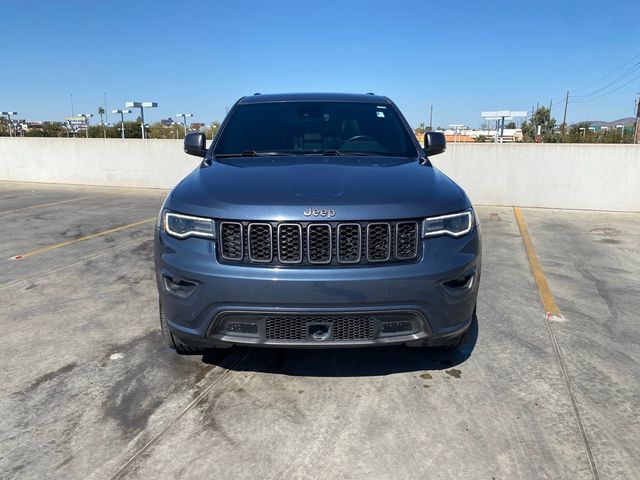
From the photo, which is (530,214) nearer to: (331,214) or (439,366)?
(439,366)

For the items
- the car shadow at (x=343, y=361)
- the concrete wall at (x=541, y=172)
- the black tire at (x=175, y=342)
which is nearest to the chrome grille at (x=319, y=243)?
the car shadow at (x=343, y=361)

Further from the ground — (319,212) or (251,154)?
(251,154)

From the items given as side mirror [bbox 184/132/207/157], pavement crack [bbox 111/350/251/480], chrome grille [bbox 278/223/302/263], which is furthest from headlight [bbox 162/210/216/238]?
side mirror [bbox 184/132/207/157]

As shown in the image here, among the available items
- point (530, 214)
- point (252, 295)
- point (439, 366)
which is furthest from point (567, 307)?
point (530, 214)

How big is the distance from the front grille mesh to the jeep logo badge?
0.53 m

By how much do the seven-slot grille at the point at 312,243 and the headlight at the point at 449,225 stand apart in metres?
0.10

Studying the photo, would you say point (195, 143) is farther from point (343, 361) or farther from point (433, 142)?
point (343, 361)

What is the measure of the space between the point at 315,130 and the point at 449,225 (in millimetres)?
1694

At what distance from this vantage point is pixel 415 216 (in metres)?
2.62

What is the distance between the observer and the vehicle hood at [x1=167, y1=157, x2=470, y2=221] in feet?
8.46

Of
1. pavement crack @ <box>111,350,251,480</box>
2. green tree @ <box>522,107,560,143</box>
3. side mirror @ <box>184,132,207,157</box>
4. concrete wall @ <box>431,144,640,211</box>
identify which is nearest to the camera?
pavement crack @ <box>111,350,251,480</box>

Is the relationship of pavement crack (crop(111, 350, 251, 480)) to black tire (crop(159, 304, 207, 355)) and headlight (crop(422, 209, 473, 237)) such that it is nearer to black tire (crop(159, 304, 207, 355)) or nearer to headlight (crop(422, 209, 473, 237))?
black tire (crop(159, 304, 207, 355))

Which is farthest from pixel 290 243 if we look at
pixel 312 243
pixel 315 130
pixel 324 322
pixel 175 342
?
pixel 315 130

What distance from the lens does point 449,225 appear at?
2.72 m
